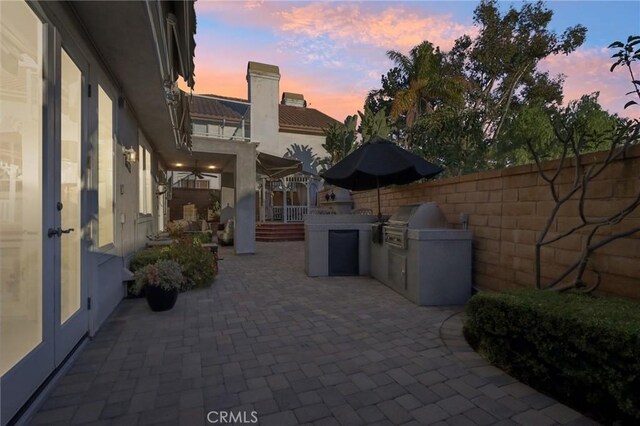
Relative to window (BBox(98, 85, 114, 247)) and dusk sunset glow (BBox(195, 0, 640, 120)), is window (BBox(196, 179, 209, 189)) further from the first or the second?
window (BBox(98, 85, 114, 247))

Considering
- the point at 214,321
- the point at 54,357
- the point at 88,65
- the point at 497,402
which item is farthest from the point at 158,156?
the point at 497,402

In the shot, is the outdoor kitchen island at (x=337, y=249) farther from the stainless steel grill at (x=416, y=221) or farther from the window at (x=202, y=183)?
the window at (x=202, y=183)

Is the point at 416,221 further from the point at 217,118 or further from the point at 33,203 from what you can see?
the point at 217,118

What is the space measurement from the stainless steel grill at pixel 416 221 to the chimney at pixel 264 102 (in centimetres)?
1349

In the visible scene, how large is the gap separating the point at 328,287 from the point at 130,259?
3427 millimetres

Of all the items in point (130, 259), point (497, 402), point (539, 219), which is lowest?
point (497, 402)

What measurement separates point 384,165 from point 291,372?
4.13 meters

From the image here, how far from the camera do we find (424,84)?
16.0 meters

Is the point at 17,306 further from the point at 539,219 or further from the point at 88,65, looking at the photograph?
the point at 539,219

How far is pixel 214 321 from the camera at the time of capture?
4027mm

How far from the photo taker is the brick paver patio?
218 cm

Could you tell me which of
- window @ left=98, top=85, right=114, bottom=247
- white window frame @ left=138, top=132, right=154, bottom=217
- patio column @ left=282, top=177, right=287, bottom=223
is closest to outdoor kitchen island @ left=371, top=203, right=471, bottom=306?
window @ left=98, top=85, right=114, bottom=247

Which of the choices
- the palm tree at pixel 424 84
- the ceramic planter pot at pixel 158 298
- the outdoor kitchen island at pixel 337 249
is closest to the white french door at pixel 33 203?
the ceramic planter pot at pixel 158 298

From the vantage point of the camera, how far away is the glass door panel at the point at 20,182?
200 centimetres
